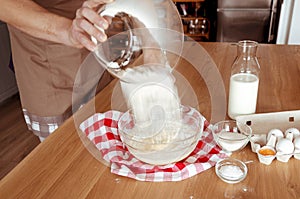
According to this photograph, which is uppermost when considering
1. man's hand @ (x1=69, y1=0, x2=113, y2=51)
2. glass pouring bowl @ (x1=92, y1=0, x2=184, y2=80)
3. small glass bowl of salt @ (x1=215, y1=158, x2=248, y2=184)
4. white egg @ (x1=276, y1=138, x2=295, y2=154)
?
man's hand @ (x1=69, y1=0, x2=113, y2=51)

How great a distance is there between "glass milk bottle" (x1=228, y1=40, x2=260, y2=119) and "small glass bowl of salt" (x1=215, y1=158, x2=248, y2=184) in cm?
20

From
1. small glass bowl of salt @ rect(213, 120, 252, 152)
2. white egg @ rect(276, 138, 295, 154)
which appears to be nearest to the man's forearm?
small glass bowl of salt @ rect(213, 120, 252, 152)

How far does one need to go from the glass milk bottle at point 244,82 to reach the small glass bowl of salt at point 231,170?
203 millimetres

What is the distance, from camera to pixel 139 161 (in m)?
0.74

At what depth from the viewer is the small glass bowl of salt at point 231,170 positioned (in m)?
0.68

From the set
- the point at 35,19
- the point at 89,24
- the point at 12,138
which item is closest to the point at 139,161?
the point at 89,24

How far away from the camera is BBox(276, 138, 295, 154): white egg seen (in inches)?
28.3

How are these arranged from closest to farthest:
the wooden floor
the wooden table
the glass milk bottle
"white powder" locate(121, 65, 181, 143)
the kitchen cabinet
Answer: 1. the wooden table
2. "white powder" locate(121, 65, 181, 143)
3. the glass milk bottle
4. the wooden floor
5. the kitchen cabinet

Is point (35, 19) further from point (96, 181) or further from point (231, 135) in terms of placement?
point (231, 135)

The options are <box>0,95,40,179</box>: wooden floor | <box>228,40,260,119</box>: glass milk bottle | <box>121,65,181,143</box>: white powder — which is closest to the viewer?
<box>121,65,181,143</box>: white powder

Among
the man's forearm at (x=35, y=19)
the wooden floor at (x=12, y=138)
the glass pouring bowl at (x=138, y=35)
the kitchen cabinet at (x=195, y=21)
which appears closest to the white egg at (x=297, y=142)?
the glass pouring bowl at (x=138, y=35)

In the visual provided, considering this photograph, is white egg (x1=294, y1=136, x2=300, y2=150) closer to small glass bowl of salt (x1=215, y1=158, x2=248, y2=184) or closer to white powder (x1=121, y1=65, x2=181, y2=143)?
small glass bowl of salt (x1=215, y1=158, x2=248, y2=184)

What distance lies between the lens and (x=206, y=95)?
1057 millimetres

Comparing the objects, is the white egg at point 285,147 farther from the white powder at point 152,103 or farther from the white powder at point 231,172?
the white powder at point 152,103
